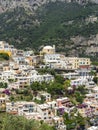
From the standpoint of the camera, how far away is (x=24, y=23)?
13850 centimetres

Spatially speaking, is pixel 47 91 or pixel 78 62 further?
pixel 78 62

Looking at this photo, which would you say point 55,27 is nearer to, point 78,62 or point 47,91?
point 78,62

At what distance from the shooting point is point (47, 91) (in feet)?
200

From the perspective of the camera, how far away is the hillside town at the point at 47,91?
55666 millimetres

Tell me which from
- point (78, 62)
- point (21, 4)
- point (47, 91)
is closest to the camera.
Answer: point (47, 91)

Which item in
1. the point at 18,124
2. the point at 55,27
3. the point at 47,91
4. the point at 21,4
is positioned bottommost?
the point at 21,4

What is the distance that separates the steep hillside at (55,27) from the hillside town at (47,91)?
39863 millimetres

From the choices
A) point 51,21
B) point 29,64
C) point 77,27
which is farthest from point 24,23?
point 29,64

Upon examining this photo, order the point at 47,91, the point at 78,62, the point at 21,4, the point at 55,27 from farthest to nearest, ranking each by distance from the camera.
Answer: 1. the point at 21,4
2. the point at 55,27
3. the point at 78,62
4. the point at 47,91

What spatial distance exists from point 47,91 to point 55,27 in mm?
68571

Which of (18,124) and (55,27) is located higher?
(18,124)

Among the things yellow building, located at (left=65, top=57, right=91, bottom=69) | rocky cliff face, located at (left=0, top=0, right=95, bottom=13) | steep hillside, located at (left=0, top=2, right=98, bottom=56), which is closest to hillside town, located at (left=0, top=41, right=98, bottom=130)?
yellow building, located at (left=65, top=57, right=91, bottom=69)

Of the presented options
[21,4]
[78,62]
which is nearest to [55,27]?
[21,4]

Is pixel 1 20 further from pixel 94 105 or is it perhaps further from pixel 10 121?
pixel 10 121
